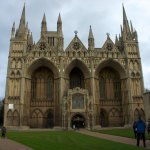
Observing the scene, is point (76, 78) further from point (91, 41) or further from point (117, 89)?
point (117, 89)

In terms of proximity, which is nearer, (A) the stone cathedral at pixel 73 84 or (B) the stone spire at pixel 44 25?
(A) the stone cathedral at pixel 73 84

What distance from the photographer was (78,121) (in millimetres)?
53500

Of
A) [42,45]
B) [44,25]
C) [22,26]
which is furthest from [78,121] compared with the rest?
[44,25]

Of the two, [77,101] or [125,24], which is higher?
[125,24]

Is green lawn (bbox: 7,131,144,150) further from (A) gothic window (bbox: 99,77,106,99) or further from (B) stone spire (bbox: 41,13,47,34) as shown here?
(B) stone spire (bbox: 41,13,47,34)

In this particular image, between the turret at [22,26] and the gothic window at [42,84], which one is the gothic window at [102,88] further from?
the turret at [22,26]

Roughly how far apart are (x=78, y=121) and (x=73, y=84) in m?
10.3

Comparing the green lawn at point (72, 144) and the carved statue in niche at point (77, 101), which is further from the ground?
the carved statue in niche at point (77, 101)

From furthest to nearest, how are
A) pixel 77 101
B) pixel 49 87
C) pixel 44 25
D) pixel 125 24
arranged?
1. pixel 44 25
2. pixel 125 24
3. pixel 49 87
4. pixel 77 101

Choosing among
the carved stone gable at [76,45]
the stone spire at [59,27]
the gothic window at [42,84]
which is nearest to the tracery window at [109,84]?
the carved stone gable at [76,45]

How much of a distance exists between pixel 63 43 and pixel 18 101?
59.2 ft

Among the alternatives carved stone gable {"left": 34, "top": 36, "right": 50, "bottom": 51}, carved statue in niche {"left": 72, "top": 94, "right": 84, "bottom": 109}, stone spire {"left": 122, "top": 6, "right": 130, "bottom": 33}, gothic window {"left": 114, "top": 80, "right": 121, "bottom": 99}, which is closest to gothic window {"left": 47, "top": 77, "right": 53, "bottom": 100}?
carved statue in niche {"left": 72, "top": 94, "right": 84, "bottom": 109}

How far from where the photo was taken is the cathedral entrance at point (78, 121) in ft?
174

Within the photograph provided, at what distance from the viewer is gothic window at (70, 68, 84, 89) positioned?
59428 millimetres
